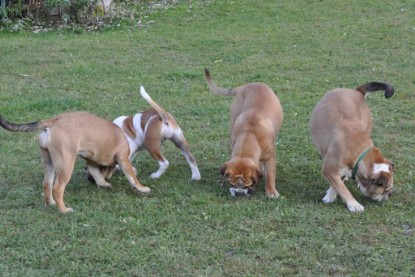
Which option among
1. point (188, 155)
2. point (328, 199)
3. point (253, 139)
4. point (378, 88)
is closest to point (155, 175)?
point (188, 155)

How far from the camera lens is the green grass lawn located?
5.71 meters

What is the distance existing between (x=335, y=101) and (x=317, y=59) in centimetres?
569

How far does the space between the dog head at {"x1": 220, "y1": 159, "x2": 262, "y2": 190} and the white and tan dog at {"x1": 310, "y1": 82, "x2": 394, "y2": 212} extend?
26.9 inches

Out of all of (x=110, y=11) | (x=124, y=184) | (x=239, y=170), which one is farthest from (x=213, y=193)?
(x=110, y=11)

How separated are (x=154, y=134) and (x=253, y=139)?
3.91 ft

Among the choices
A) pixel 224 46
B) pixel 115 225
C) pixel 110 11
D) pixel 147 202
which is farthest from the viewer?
pixel 110 11

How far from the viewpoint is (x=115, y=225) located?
250 inches

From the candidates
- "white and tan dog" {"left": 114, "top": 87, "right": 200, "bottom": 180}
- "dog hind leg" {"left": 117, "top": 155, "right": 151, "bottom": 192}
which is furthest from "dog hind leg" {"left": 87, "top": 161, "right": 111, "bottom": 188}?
"white and tan dog" {"left": 114, "top": 87, "right": 200, "bottom": 180}

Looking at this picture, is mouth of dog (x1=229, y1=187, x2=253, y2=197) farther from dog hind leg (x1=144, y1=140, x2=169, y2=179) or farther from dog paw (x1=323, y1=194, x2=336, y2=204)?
dog hind leg (x1=144, y1=140, x2=169, y2=179)

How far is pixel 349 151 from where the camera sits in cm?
691

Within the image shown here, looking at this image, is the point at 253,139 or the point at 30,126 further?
the point at 253,139

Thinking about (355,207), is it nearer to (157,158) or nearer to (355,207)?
(355,207)

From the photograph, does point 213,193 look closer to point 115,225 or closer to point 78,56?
point 115,225

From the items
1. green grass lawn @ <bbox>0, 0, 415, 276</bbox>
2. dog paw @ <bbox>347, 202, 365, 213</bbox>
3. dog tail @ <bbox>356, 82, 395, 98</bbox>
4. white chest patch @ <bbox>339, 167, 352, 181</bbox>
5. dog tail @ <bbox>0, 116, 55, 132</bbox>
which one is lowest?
green grass lawn @ <bbox>0, 0, 415, 276</bbox>
